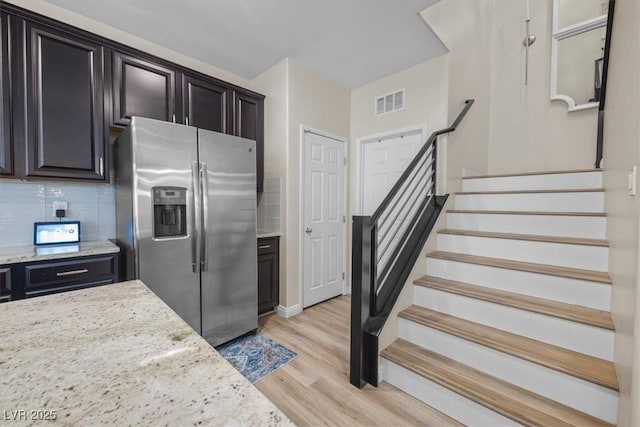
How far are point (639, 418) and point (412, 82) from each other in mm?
3098

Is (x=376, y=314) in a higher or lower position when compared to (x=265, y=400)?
lower

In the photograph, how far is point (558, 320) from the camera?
1521 millimetres

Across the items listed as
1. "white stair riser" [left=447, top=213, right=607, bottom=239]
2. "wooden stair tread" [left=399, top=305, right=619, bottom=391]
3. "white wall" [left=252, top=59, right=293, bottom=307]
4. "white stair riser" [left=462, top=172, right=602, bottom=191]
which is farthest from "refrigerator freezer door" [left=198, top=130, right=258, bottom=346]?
"white stair riser" [left=462, top=172, right=602, bottom=191]

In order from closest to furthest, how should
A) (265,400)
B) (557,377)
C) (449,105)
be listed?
(265,400) → (557,377) → (449,105)

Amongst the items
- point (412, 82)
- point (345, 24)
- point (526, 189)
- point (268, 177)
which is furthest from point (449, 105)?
point (268, 177)

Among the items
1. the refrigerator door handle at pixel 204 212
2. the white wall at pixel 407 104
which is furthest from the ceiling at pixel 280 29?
the refrigerator door handle at pixel 204 212

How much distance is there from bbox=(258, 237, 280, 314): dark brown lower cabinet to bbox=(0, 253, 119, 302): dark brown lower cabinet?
1.24 m

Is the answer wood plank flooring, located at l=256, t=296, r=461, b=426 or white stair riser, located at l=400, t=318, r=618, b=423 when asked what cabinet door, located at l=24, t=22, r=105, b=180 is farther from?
white stair riser, located at l=400, t=318, r=618, b=423

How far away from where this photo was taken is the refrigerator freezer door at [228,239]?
2199mm

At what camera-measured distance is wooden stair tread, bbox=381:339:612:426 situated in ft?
4.22

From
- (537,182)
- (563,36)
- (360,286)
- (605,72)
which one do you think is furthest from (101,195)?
(563,36)

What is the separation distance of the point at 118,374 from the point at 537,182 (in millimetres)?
3255

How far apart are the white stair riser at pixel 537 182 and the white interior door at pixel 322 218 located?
4.98 ft

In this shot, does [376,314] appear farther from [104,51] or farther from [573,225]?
[104,51]
